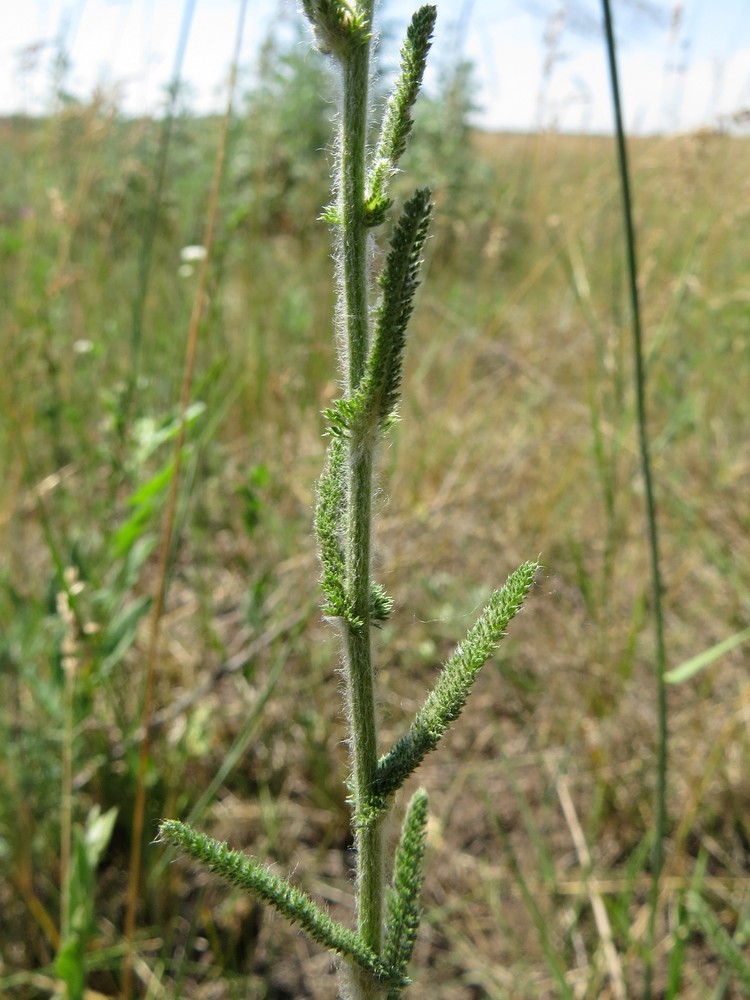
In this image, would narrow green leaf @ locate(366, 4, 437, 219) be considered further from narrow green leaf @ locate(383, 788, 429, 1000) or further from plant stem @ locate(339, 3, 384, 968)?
narrow green leaf @ locate(383, 788, 429, 1000)

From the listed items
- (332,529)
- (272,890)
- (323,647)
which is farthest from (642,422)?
(323,647)

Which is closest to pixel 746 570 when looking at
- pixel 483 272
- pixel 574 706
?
pixel 574 706

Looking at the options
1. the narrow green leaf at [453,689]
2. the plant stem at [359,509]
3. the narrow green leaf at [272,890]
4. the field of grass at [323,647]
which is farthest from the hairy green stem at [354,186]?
the field of grass at [323,647]

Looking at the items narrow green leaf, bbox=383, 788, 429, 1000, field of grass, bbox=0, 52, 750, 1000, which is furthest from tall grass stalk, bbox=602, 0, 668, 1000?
narrow green leaf, bbox=383, 788, 429, 1000

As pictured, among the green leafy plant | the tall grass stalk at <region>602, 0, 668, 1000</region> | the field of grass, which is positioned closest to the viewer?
the green leafy plant

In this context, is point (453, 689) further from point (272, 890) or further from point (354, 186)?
point (354, 186)

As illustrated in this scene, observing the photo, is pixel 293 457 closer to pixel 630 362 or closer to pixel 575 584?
pixel 575 584
